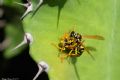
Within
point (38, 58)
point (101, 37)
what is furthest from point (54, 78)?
point (101, 37)
